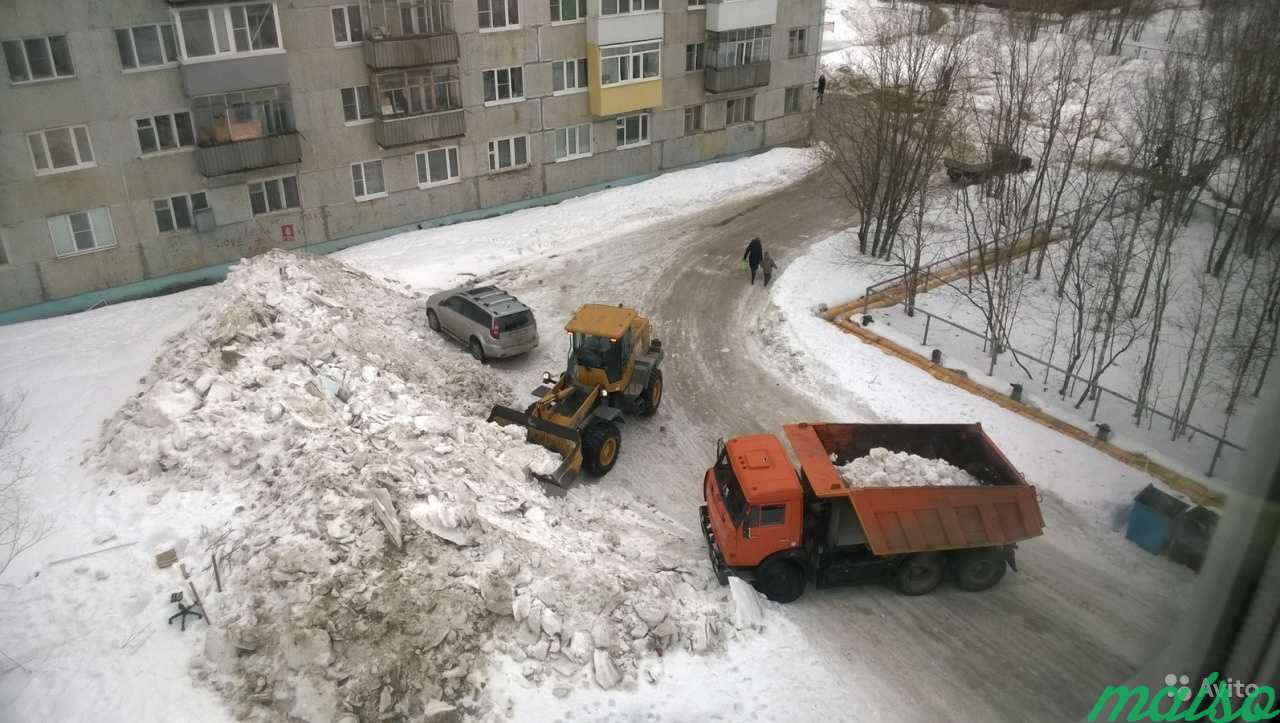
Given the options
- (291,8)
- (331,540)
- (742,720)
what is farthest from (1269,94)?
(291,8)

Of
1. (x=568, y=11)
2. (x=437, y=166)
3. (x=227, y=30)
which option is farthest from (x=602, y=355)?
(x=568, y=11)

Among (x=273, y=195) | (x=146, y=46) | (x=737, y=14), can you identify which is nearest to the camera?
(x=146, y=46)

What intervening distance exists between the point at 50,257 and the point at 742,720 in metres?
23.7

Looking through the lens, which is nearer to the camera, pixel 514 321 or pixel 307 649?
pixel 307 649

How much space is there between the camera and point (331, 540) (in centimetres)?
1175

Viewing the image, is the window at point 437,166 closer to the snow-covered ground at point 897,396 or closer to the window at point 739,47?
the window at point 739,47

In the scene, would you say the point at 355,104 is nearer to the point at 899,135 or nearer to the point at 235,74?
the point at 235,74

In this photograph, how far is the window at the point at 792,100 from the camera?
39075 mm

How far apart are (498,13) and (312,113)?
24.2 ft

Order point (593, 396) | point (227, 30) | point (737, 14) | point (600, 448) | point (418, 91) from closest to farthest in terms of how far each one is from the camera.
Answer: point (600, 448), point (593, 396), point (227, 30), point (418, 91), point (737, 14)

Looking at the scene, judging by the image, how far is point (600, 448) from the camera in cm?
1614

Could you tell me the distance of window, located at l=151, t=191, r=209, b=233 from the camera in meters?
25.5

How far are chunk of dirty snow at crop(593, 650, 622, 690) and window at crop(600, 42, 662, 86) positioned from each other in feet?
83.8

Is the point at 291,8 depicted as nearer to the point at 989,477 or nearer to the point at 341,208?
the point at 341,208
